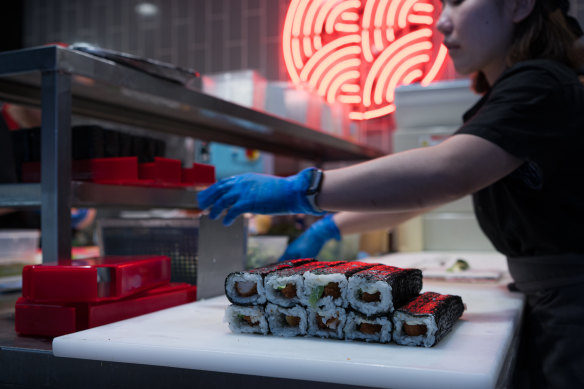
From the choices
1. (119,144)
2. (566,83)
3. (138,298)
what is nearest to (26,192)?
(119,144)

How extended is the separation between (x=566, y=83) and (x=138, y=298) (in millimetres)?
975

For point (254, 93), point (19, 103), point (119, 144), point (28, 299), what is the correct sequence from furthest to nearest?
point (254, 93) < point (19, 103) < point (119, 144) < point (28, 299)

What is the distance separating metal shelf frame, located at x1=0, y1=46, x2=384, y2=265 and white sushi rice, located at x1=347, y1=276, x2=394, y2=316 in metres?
0.58

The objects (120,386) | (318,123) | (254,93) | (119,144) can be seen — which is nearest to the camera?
(120,386)

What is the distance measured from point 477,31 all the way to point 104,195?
3.19ft

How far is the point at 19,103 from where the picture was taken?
150cm

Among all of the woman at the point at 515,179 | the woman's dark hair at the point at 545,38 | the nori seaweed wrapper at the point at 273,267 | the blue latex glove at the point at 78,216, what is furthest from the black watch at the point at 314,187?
the blue latex glove at the point at 78,216

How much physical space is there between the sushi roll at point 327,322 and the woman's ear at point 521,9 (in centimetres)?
92

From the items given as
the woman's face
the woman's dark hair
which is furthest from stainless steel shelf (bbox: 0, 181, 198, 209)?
the woman's dark hair

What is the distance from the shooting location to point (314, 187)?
1.11 metres

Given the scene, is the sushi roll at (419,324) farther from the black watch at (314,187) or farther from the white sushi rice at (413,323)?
the black watch at (314,187)

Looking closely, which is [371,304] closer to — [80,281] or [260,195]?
[260,195]

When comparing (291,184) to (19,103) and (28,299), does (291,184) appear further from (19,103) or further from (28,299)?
(19,103)

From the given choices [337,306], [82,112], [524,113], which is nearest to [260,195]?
[337,306]
